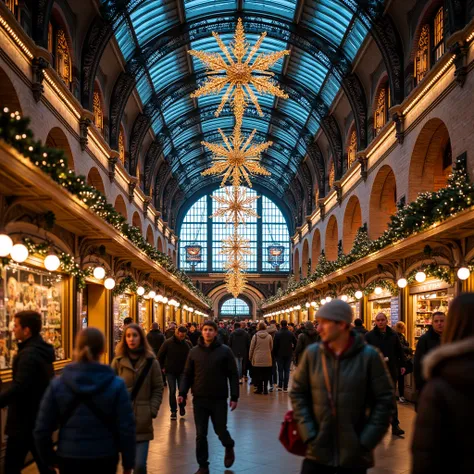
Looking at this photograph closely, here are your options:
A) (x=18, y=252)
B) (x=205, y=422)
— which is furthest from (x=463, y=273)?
(x=18, y=252)

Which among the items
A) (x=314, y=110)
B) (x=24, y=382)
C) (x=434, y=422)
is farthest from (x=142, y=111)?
(x=434, y=422)

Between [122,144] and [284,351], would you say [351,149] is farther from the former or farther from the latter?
[284,351]

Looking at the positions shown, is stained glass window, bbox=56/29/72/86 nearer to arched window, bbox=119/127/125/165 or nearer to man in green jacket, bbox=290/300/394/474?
arched window, bbox=119/127/125/165

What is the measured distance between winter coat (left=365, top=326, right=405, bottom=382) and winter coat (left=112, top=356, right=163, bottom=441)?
14.4ft

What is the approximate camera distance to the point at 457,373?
242 cm

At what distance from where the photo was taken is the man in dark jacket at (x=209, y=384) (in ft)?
23.3

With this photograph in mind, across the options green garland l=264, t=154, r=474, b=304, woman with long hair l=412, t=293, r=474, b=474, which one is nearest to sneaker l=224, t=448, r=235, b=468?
woman with long hair l=412, t=293, r=474, b=474

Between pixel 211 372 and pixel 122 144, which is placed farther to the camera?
pixel 122 144

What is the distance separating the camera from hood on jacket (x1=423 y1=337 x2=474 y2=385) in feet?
7.91

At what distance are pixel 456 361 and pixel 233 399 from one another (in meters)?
5.28

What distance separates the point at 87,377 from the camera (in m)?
3.84

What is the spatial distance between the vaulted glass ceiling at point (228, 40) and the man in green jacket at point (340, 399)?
1686cm

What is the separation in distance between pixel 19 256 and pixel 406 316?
1088cm

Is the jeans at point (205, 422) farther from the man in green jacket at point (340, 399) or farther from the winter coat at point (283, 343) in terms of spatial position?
the winter coat at point (283, 343)
